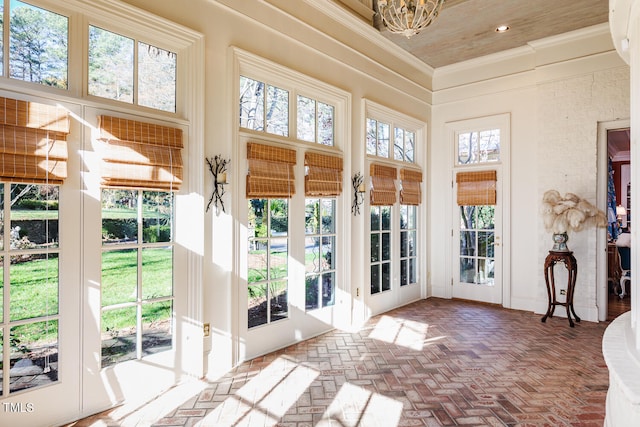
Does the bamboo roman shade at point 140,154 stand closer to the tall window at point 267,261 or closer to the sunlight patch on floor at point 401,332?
the tall window at point 267,261

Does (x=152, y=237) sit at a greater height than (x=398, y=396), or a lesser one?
greater

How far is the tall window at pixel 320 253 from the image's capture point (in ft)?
13.7

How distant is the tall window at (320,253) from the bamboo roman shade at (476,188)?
8.51ft

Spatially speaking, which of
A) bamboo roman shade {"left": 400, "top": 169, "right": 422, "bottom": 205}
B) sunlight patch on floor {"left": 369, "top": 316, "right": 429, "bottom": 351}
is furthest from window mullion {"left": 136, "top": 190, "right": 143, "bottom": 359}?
bamboo roman shade {"left": 400, "top": 169, "right": 422, "bottom": 205}

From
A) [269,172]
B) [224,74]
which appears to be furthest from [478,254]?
[224,74]

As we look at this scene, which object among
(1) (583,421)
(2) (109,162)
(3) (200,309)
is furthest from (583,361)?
(2) (109,162)

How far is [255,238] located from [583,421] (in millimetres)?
2964

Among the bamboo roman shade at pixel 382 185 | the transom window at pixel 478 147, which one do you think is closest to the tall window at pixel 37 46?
the bamboo roman shade at pixel 382 185

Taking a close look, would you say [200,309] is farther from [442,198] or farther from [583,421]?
[442,198]

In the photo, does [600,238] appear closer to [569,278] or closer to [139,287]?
[569,278]

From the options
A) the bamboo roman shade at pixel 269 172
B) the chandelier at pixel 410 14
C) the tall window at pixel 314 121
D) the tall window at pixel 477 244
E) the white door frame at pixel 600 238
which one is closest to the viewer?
the chandelier at pixel 410 14

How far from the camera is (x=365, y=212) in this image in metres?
4.86

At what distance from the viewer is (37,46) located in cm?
237

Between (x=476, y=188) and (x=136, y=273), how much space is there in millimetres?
5009
